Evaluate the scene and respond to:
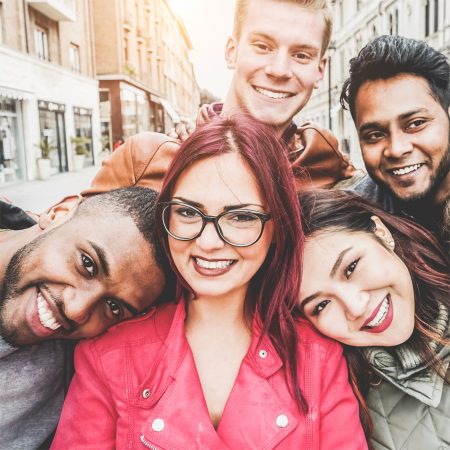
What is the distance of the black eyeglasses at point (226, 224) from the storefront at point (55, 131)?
18032 mm

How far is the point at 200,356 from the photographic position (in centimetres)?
202

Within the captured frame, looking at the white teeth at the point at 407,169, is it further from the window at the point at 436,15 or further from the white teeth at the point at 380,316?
the window at the point at 436,15

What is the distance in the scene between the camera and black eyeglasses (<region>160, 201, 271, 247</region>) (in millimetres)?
1786

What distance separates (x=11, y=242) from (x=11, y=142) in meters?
16.1

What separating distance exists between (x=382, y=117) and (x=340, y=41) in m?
A: 35.8

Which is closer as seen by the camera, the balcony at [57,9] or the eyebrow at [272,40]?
A: the eyebrow at [272,40]

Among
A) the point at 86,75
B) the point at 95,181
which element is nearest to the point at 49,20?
the point at 86,75

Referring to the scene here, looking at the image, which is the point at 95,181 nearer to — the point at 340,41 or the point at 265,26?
the point at 265,26

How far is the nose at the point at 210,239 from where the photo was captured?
1.77m

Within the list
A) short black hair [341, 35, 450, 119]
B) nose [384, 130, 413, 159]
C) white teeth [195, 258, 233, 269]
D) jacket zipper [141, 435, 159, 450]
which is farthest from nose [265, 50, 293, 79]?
jacket zipper [141, 435, 159, 450]

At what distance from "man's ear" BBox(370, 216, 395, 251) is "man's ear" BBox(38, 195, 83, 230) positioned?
58.2 inches

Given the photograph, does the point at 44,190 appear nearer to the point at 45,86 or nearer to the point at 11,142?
the point at 11,142

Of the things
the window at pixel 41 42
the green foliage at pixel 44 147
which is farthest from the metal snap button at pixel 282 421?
the window at pixel 41 42

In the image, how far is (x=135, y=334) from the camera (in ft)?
6.63
